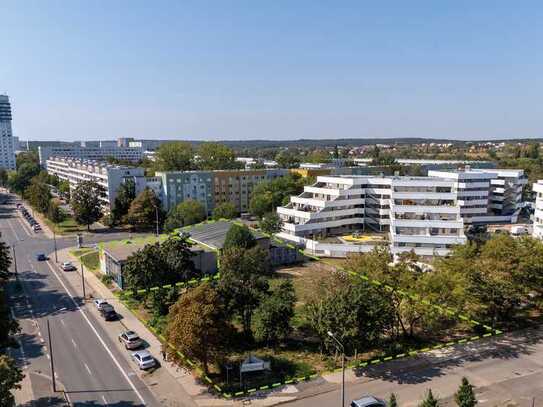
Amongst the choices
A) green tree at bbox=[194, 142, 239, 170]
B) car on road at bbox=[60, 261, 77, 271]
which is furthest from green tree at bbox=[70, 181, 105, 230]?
green tree at bbox=[194, 142, 239, 170]

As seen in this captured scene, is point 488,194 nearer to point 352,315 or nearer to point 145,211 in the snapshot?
point 145,211

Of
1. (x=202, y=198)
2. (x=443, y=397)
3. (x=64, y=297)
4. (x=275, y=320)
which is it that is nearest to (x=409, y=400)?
(x=443, y=397)

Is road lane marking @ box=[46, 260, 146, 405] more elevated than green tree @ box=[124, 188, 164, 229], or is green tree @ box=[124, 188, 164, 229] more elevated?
green tree @ box=[124, 188, 164, 229]

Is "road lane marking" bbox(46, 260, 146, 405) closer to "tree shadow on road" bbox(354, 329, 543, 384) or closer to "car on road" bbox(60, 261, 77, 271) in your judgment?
"car on road" bbox(60, 261, 77, 271)

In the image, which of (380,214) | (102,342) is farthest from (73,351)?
(380,214)

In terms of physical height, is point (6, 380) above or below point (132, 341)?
above

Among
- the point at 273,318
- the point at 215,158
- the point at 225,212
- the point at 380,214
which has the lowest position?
the point at 273,318

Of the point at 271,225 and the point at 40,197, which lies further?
the point at 40,197
